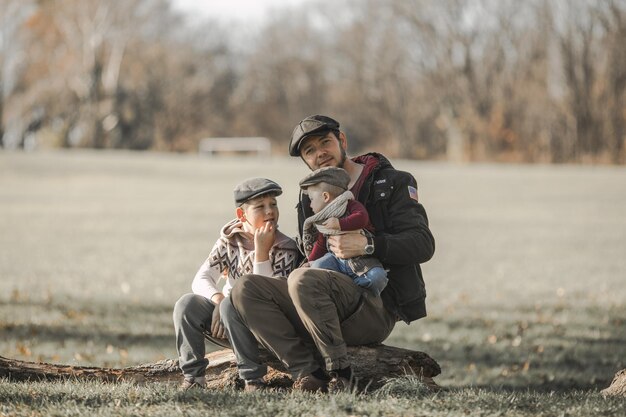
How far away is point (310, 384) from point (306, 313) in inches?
14.9

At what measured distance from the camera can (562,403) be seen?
4055 millimetres

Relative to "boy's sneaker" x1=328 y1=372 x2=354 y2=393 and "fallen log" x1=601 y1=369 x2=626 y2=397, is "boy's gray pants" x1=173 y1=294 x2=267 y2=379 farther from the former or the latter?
"fallen log" x1=601 y1=369 x2=626 y2=397

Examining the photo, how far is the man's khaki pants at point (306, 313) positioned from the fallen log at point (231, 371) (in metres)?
0.18

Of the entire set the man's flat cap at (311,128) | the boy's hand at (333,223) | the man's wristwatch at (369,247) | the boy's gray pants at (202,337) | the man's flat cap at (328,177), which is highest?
the man's flat cap at (311,128)

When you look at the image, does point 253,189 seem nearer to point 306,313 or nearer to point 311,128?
point 311,128

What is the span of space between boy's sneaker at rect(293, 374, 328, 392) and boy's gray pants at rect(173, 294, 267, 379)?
220 millimetres

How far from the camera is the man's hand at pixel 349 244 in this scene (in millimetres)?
4441

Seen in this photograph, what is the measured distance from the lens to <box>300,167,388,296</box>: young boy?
445 cm

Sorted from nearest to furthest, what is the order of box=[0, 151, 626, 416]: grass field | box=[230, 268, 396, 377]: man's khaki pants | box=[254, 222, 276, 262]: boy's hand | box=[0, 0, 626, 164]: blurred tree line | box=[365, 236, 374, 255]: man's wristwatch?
1. box=[0, 151, 626, 416]: grass field
2. box=[230, 268, 396, 377]: man's khaki pants
3. box=[365, 236, 374, 255]: man's wristwatch
4. box=[254, 222, 276, 262]: boy's hand
5. box=[0, 0, 626, 164]: blurred tree line

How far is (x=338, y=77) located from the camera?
5859cm

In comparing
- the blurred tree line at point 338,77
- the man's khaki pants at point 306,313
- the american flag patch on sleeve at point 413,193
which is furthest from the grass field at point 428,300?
the blurred tree line at point 338,77

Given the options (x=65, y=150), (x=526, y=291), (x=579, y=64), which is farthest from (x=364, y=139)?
(x=526, y=291)

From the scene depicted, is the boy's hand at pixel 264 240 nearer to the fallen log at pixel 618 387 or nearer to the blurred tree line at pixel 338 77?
the fallen log at pixel 618 387

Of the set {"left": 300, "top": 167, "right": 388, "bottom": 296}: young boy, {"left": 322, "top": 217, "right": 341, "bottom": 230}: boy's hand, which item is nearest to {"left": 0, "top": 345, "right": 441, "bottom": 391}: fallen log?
{"left": 300, "top": 167, "right": 388, "bottom": 296}: young boy
